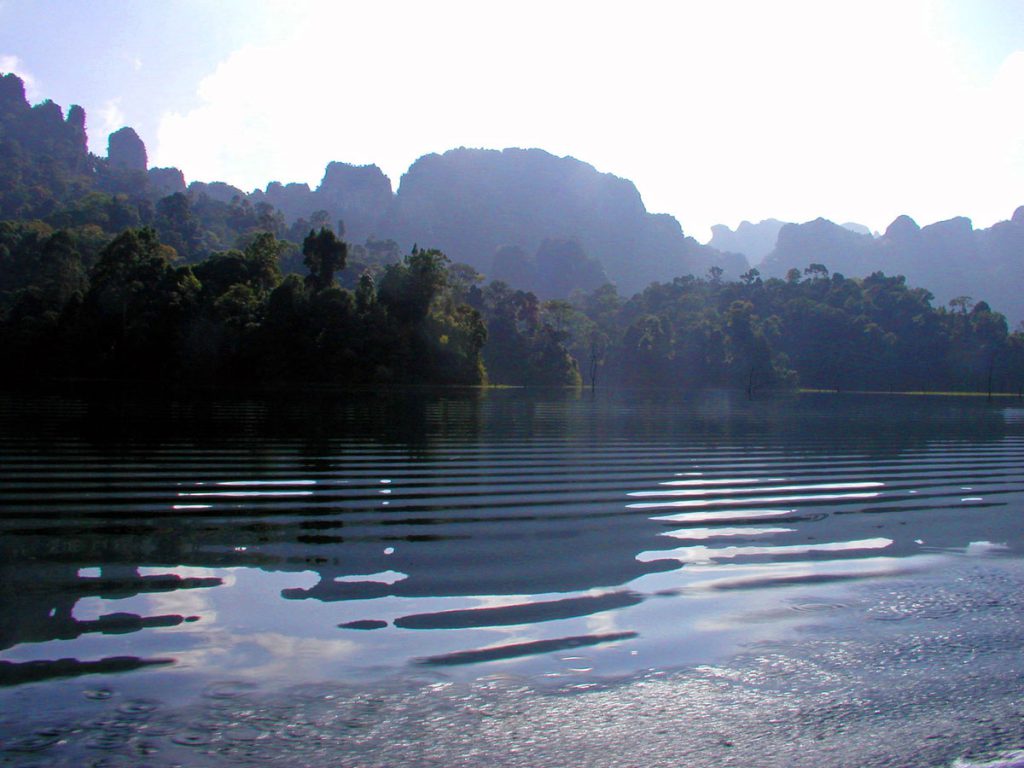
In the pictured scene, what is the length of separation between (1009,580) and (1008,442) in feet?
50.9

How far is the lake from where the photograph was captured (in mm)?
3148

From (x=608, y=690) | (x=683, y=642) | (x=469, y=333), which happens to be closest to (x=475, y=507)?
(x=683, y=642)

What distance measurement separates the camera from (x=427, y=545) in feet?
21.6

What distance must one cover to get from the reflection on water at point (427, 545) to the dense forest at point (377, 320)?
3823 centimetres

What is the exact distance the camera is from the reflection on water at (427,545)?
13.7 ft

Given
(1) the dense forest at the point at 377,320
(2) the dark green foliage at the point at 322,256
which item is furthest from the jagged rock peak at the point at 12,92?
(2) the dark green foliage at the point at 322,256

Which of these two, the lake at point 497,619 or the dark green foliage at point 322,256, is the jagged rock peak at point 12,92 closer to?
the dark green foliage at point 322,256

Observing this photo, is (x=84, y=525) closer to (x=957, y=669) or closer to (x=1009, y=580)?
(x=957, y=669)

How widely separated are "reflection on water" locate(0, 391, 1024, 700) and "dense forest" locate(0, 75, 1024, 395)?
3823 cm

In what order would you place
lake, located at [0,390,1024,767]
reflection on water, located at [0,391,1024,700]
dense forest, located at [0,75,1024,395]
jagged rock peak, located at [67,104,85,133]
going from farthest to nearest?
jagged rock peak, located at [67,104,85,133] < dense forest, located at [0,75,1024,395] < reflection on water, located at [0,391,1024,700] < lake, located at [0,390,1024,767]

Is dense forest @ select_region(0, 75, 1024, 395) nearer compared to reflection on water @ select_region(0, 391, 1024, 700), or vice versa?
reflection on water @ select_region(0, 391, 1024, 700)

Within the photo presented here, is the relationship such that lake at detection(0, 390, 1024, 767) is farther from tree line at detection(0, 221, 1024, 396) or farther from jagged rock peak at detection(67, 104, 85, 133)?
jagged rock peak at detection(67, 104, 85, 133)

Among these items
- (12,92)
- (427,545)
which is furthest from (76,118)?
(427,545)

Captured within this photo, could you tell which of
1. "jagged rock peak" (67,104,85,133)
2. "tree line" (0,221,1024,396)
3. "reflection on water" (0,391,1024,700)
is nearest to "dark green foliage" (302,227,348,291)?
"tree line" (0,221,1024,396)
